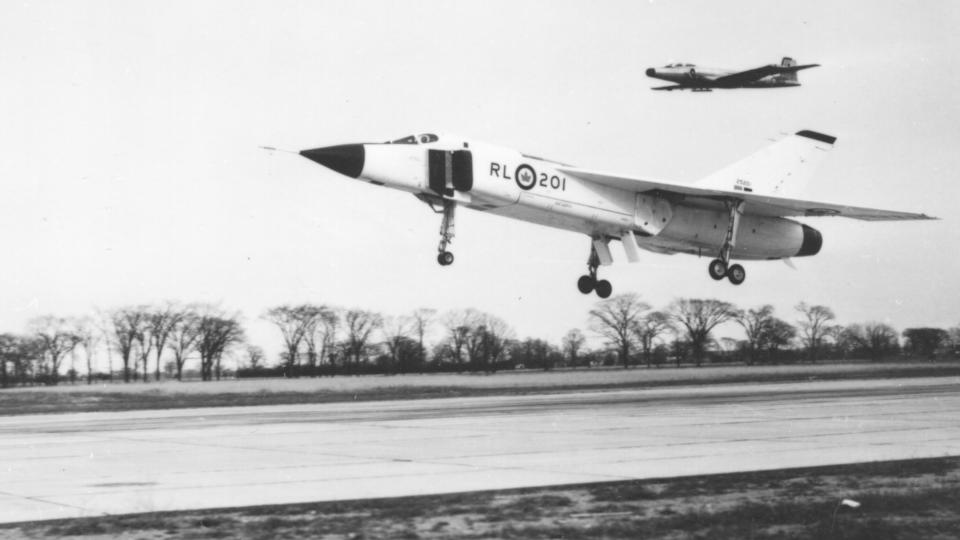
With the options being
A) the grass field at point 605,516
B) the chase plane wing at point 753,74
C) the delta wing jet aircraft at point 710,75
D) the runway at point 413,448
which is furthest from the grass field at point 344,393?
the grass field at point 605,516

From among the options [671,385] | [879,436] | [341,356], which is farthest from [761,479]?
[341,356]

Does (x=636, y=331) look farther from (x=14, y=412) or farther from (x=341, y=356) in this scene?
(x=14, y=412)

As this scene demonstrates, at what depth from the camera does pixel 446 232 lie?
2489 cm

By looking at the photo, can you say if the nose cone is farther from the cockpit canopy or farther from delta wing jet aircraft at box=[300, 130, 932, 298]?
the cockpit canopy

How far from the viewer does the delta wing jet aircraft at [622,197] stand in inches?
961

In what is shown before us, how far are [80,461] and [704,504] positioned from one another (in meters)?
9.34

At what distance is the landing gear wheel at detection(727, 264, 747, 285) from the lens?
31719mm

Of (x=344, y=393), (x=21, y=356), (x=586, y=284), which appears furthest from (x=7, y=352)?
(x=586, y=284)

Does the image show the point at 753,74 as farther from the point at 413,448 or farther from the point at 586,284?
the point at 413,448

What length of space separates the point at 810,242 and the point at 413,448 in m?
22.0

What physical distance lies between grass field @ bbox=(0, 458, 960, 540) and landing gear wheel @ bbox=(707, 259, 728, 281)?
19748 mm

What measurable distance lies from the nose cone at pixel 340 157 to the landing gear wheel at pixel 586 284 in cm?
1043

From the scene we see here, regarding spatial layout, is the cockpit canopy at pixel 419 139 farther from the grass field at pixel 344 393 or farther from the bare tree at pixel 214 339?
the bare tree at pixel 214 339

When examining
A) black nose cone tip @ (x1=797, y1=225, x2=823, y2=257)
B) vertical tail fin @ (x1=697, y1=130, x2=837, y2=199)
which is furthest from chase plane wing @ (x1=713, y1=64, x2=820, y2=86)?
black nose cone tip @ (x1=797, y1=225, x2=823, y2=257)
